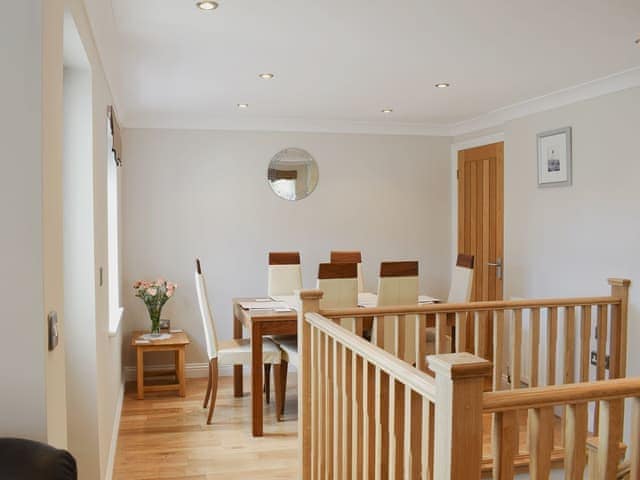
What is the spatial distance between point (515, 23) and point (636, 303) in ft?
6.89

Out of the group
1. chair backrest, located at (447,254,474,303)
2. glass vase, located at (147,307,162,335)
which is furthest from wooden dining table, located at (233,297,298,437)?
chair backrest, located at (447,254,474,303)

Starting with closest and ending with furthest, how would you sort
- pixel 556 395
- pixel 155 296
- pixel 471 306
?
pixel 556 395, pixel 471 306, pixel 155 296

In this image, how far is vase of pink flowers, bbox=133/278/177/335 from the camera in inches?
213

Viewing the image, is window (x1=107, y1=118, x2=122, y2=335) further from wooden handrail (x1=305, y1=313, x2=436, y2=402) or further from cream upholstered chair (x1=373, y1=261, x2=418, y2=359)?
wooden handrail (x1=305, y1=313, x2=436, y2=402)

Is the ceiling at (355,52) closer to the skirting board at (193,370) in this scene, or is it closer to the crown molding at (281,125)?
the crown molding at (281,125)

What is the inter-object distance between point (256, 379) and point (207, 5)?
2.56 m

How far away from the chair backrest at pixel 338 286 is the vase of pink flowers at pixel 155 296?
1.72 meters

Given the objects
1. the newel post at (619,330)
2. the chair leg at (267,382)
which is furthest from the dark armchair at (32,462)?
the chair leg at (267,382)

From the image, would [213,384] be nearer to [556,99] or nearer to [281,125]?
[281,125]

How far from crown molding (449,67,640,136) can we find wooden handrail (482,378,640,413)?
9.86 ft

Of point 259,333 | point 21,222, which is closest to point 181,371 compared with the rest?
point 259,333

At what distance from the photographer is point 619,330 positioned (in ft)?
11.5

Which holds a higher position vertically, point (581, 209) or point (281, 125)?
point (281, 125)

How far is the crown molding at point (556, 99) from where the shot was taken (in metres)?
4.18
